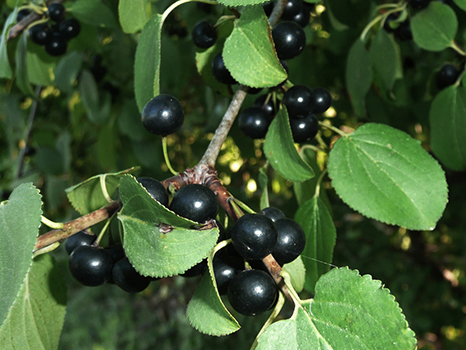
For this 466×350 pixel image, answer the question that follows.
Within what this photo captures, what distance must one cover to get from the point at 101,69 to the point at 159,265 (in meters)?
2.06

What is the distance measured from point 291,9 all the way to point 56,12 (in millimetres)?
1074

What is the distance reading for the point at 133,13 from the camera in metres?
1.30

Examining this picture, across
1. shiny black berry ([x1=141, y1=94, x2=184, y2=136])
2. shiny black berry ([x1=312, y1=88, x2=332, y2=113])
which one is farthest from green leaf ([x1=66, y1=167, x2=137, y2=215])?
shiny black berry ([x1=312, y1=88, x2=332, y2=113])

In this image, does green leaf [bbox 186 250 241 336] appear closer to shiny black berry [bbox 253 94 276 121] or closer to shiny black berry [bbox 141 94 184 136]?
shiny black berry [bbox 141 94 184 136]

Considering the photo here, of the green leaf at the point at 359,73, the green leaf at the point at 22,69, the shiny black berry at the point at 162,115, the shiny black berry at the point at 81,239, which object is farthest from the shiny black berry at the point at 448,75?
the green leaf at the point at 22,69

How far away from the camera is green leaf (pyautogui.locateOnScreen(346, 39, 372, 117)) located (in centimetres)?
168

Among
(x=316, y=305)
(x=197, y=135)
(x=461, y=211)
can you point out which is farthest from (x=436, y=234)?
(x=316, y=305)

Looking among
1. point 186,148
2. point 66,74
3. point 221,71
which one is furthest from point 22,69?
point 186,148

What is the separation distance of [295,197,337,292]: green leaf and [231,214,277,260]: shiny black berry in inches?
17.5

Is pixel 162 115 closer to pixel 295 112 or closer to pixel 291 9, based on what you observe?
pixel 295 112

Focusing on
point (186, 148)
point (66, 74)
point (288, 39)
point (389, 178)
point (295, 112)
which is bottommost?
point (186, 148)

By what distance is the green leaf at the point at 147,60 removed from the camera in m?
1.13

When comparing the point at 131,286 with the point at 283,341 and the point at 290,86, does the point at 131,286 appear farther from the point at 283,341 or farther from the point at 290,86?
the point at 290,86

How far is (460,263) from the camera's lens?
4.57 meters
